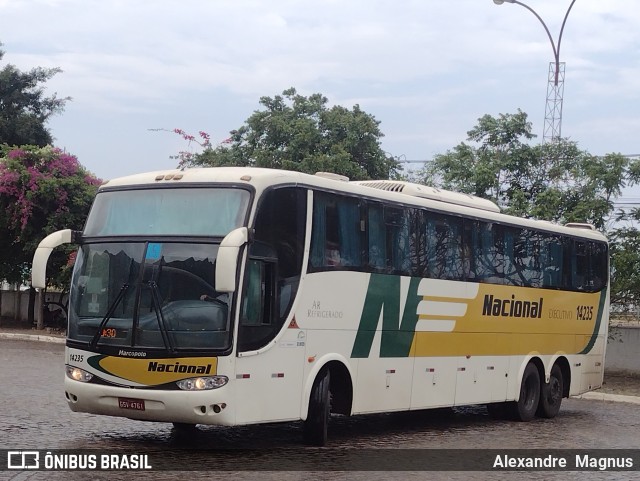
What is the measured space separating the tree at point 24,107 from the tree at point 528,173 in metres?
29.4

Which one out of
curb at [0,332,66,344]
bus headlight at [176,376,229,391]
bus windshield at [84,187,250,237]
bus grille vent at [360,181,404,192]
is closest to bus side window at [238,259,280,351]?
bus headlight at [176,376,229,391]

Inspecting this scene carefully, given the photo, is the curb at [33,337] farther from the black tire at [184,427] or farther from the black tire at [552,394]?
the black tire at [184,427]

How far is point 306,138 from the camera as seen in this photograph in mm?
33500

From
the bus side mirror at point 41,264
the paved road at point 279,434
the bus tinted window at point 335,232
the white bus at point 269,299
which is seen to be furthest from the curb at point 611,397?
the bus side mirror at point 41,264

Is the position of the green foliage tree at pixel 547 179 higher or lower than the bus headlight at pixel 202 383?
higher

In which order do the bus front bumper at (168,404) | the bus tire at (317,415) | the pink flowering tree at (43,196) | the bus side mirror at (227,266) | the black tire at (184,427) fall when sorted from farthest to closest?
the pink flowering tree at (43,196), the black tire at (184,427), the bus tire at (317,415), the bus front bumper at (168,404), the bus side mirror at (227,266)

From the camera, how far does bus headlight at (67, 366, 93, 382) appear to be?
12016 mm

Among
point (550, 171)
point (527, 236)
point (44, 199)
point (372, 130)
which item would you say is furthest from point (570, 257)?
point (44, 199)

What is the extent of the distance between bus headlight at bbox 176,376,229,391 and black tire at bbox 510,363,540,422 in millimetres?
7909

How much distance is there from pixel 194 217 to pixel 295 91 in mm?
23477

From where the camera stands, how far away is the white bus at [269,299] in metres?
11.5

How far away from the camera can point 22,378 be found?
1973 centimetres

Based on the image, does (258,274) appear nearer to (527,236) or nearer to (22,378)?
(527,236)

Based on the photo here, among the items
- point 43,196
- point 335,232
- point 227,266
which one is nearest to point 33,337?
point 43,196
